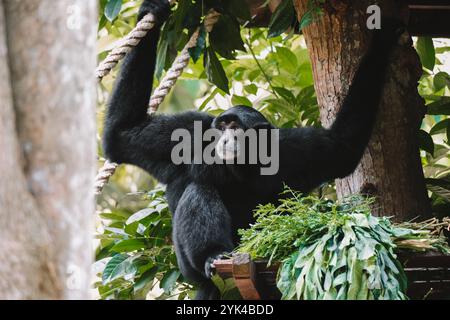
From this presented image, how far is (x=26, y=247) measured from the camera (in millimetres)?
3150

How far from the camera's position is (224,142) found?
7.15m

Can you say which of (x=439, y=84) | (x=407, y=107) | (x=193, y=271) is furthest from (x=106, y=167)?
(x=439, y=84)

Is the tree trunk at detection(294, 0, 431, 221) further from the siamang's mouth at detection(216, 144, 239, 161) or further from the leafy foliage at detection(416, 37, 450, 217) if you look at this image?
the siamang's mouth at detection(216, 144, 239, 161)

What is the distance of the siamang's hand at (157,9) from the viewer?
7.25m

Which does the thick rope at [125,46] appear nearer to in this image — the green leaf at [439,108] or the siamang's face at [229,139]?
the siamang's face at [229,139]

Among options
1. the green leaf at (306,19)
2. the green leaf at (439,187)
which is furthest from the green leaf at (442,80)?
the green leaf at (306,19)

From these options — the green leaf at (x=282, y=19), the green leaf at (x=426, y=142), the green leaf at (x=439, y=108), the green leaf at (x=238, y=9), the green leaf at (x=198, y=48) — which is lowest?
the green leaf at (x=426, y=142)

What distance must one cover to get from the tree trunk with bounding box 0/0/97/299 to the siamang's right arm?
405cm

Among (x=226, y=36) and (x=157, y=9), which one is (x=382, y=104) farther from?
(x=157, y=9)

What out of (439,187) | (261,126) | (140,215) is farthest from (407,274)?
(140,215)

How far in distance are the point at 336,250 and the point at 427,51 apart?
15.7 feet

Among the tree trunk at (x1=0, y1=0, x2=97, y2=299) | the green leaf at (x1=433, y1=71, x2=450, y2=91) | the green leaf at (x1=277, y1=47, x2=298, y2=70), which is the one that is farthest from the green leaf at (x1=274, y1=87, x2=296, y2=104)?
the tree trunk at (x1=0, y1=0, x2=97, y2=299)

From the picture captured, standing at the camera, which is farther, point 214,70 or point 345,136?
point 214,70

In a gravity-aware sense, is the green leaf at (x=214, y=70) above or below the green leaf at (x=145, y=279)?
above
